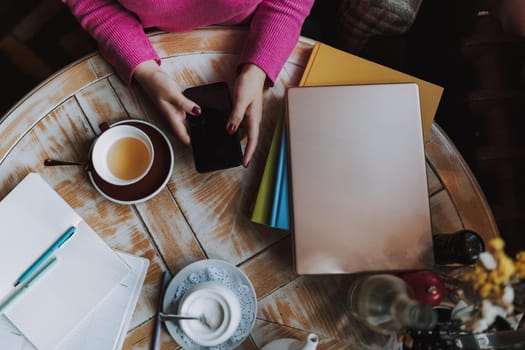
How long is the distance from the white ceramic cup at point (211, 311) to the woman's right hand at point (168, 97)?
24cm

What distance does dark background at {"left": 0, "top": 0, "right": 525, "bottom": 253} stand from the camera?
1.00 metres

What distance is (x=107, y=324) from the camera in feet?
2.32

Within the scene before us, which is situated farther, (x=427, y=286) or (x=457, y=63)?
(x=457, y=63)

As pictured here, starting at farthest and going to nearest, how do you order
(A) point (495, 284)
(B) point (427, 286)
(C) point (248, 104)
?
(C) point (248, 104)
(B) point (427, 286)
(A) point (495, 284)

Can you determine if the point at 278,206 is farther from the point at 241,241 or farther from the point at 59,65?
the point at 59,65

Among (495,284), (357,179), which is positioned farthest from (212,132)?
(495,284)

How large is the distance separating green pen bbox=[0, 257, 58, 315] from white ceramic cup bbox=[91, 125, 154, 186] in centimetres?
15

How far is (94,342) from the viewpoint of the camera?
0.70 meters

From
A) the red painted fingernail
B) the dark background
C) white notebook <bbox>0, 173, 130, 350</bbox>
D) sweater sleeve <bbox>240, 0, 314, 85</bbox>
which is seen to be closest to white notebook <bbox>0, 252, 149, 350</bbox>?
white notebook <bbox>0, 173, 130, 350</bbox>

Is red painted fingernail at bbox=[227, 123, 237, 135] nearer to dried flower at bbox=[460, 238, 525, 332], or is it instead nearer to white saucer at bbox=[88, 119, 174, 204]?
white saucer at bbox=[88, 119, 174, 204]

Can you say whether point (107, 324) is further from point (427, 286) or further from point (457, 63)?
point (457, 63)

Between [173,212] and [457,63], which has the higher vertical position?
[457,63]

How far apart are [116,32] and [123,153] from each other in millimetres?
213

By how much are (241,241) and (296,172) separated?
0.48 ft
